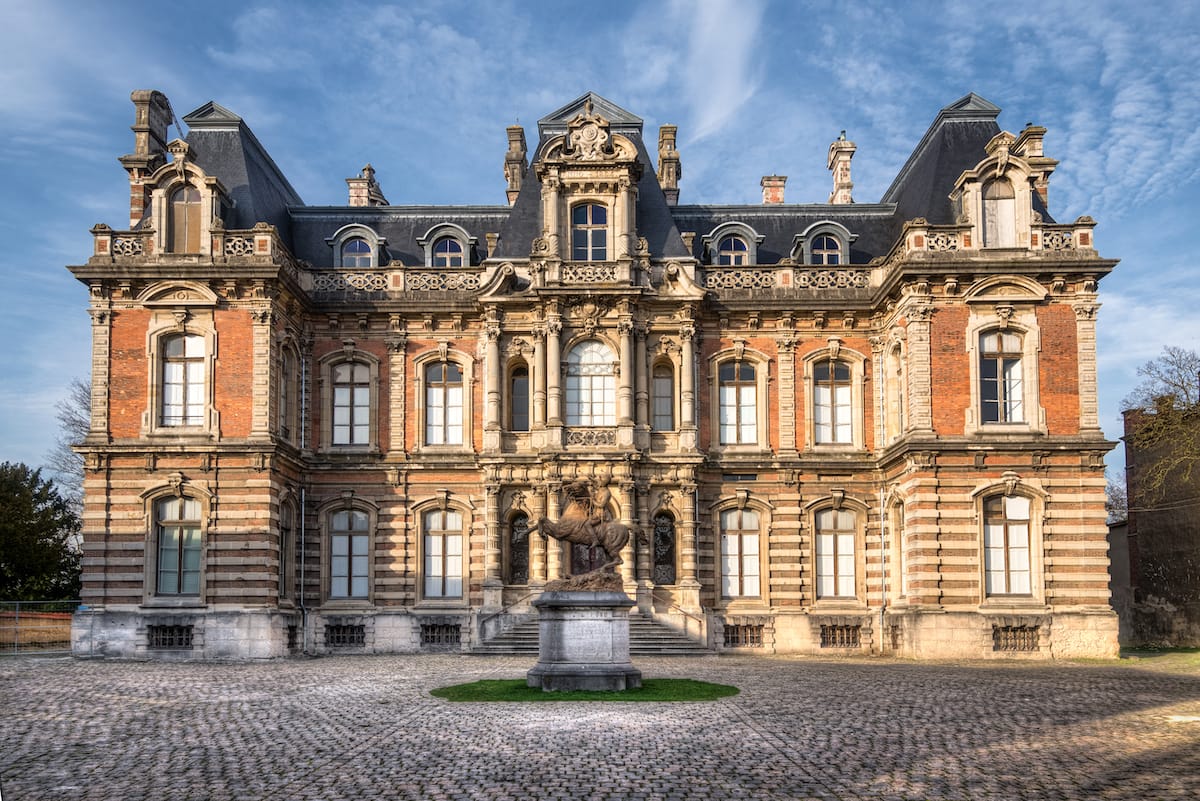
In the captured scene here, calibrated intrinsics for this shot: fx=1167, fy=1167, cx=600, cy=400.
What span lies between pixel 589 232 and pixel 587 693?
19.2m

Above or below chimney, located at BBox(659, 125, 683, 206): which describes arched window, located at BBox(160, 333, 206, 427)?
below

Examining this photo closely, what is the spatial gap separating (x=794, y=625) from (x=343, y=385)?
15.8 meters

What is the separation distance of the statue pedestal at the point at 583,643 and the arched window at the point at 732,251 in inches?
780

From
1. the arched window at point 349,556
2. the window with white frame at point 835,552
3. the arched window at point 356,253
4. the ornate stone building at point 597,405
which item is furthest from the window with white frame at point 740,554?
the arched window at point 356,253

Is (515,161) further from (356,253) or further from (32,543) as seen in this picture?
(32,543)

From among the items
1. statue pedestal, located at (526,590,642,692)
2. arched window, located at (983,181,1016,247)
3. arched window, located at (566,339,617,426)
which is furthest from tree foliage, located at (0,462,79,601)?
arched window, located at (983,181,1016,247)

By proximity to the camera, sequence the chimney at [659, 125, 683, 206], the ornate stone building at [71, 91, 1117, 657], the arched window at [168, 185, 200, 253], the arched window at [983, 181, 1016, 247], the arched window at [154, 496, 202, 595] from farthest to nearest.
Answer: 1. the chimney at [659, 125, 683, 206]
2. the arched window at [168, 185, 200, 253]
3. the arched window at [983, 181, 1016, 247]
4. the arched window at [154, 496, 202, 595]
5. the ornate stone building at [71, 91, 1117, 657]

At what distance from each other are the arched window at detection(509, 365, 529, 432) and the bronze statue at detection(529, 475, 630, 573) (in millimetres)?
14134

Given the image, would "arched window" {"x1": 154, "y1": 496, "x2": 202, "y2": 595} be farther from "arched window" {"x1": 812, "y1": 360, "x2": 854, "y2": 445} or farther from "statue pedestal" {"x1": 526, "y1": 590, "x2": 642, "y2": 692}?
"arched window" {"x1": 812, "y1": 360, "x2": 854, "y2": 445}

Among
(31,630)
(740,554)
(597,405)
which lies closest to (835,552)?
(740,554)

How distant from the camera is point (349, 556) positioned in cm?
3616

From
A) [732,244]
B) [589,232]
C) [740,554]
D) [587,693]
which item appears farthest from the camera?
[732,244]

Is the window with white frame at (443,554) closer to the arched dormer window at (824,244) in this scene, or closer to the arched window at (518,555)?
the arched window at (518,555)

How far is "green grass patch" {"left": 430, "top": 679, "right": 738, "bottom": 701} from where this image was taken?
63.9ft
